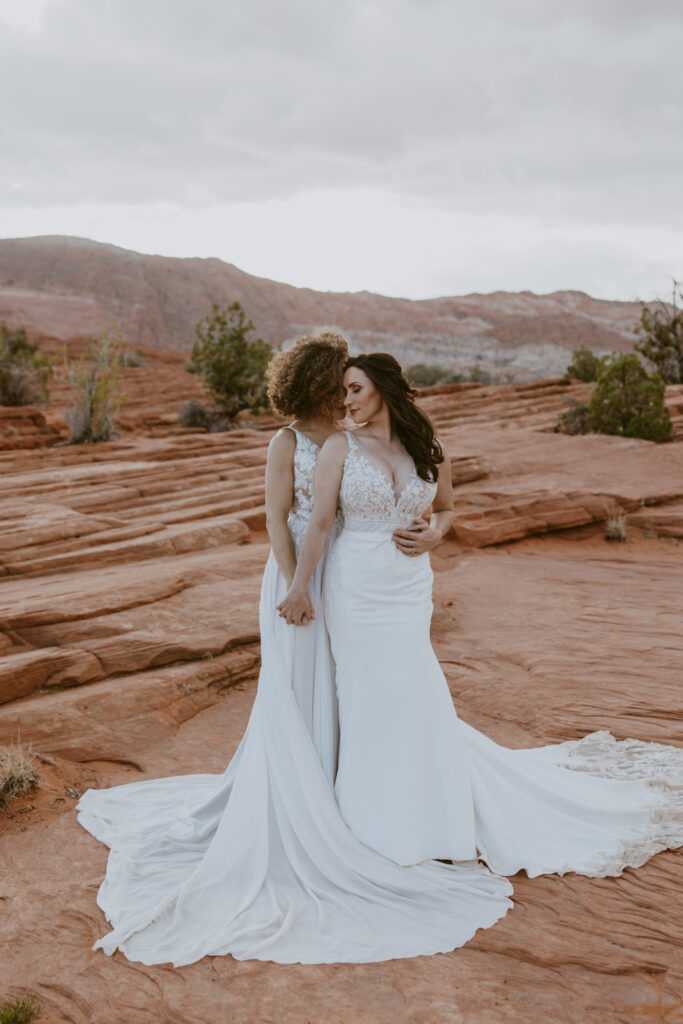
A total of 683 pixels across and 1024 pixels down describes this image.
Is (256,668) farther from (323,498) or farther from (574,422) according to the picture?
(574,422)

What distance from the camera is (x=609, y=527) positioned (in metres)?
10.7

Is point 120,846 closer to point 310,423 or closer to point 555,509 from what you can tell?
point 310,423

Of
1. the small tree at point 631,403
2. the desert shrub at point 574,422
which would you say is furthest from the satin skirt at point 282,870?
the desert shrub at point 574,422

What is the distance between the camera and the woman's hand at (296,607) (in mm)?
3635

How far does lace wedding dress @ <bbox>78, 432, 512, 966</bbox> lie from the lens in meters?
3.19

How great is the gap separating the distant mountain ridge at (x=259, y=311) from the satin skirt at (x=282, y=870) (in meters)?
44.1

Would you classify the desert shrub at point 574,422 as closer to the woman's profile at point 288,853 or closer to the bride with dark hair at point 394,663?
the bride with dark hair at point 394,663

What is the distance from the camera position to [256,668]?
6488 millimetres

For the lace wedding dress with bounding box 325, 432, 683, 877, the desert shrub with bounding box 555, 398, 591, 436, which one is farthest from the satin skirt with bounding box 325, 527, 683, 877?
the desert shrub with bounding box 555, 398, 591, 436

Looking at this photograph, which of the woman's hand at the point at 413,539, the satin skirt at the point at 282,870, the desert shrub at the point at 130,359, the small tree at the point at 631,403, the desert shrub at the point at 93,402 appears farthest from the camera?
the desert shrub at the point at 130,359

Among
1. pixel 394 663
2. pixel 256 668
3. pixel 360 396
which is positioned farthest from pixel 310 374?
pixel 256 668

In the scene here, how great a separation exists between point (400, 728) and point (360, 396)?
1493 mm

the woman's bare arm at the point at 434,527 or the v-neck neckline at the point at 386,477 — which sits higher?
the v-neck neckline at the point at 386,477

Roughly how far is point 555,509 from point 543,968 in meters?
8.35
